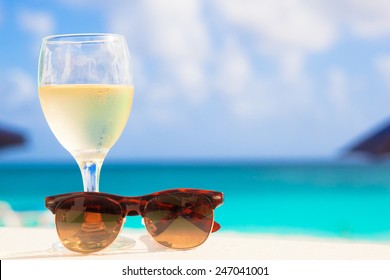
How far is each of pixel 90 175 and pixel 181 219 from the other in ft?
0.91

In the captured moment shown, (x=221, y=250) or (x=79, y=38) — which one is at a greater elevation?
(x=79, y=38)

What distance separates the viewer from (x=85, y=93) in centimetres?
185

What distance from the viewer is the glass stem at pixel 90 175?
74.8 inches

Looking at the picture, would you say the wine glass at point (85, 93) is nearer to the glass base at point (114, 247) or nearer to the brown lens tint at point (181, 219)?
the glass base at point (114, 247)

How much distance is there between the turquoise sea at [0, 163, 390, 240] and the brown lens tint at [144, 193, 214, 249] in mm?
8274

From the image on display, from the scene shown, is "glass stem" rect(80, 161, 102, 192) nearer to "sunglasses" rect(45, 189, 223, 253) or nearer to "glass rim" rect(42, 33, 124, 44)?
"sunglasses" rect(45, 189, 223, 253)

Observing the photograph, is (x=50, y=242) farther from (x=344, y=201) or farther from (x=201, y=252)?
(x=344, y=201)

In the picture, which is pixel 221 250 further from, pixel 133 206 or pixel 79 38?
pixel 79 38

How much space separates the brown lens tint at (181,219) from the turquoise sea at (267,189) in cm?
827

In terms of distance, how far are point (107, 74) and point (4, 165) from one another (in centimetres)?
3537

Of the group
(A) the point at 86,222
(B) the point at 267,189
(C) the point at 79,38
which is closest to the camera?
(A) the point at 86,222

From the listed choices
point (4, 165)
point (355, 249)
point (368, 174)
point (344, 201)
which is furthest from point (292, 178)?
point (355, 249)

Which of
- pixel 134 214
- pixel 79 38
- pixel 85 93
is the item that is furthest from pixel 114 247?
pixel 79 38

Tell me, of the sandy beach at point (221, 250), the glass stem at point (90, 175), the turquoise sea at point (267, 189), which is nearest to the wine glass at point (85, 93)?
the glass stem at point (90, 175)
